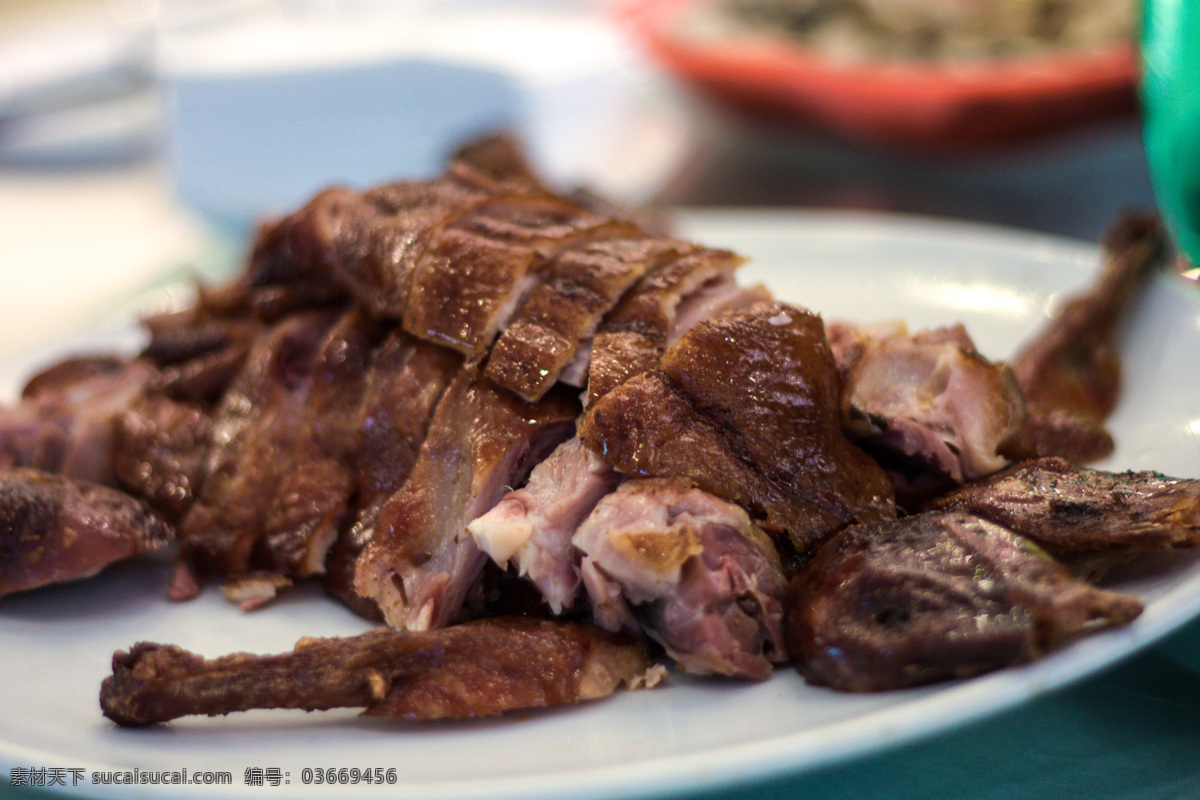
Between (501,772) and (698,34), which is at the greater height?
(698,34)

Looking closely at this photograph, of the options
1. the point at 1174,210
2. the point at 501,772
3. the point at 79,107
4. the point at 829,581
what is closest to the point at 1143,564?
the point at 829,581

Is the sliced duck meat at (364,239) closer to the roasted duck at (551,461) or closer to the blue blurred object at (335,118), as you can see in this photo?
the roasted duck at (551,461)

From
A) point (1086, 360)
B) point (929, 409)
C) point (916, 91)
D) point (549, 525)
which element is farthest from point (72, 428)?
point (916, 91)

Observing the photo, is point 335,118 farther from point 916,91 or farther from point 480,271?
point 480,271

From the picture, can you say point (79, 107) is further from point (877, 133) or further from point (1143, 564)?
point (1143, 564)

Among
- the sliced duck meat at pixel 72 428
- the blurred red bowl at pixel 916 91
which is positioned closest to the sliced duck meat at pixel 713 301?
the sliced duck meat at pixel 72 428

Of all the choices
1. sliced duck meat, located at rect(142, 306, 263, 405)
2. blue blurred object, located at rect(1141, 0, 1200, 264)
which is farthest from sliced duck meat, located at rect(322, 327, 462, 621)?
blue blurred object, located at rect(1141, 0, 1200, 264)

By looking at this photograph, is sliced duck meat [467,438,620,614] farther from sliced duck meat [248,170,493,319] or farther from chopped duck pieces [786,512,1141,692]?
sliced duck meat [248,170,493,319]
